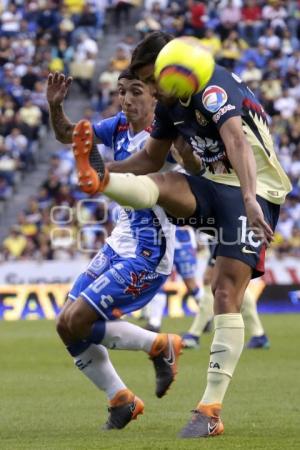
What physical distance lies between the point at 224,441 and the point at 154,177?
5.32ft

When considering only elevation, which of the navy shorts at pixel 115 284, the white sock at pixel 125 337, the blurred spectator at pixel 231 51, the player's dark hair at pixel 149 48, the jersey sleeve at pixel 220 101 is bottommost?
the blurred spectator at pixel 231 51

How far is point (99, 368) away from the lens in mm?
Result: 7863

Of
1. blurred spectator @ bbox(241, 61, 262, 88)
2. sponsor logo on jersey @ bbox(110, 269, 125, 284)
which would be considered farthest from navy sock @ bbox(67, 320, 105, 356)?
blurred spectator @ bbox(241, 61, 262, 88)

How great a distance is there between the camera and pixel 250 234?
7.33m

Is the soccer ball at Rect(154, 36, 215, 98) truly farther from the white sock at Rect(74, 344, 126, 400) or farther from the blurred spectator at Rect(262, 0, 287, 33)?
the blurred spectator at Rect(262, 0, 287, 33)

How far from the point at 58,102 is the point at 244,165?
173 cm

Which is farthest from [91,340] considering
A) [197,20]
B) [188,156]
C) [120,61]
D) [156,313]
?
[197,20]

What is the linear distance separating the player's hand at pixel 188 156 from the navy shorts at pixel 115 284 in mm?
721

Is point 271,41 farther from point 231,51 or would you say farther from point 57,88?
point 57,88

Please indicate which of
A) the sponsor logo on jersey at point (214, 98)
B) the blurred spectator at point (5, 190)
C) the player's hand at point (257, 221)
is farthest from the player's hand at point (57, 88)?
the blurred spectator at point (5, 190)

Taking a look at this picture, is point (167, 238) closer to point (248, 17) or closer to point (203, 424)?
point (203, 424)

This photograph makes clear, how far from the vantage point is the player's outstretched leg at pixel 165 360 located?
8078 mm

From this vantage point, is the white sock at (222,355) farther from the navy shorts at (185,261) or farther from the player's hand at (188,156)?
the navy shorts at (185,261)

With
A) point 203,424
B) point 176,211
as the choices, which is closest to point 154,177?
point 176,211
